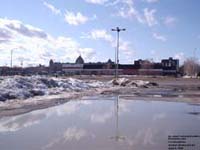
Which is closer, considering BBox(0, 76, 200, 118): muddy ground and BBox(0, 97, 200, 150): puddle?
BBox(0, 97, 200, 150): puddle

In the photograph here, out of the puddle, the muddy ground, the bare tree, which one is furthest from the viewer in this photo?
the bare tree

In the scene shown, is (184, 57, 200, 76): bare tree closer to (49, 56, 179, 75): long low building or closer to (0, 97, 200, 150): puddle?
(49, 56, 179, 75): long low building

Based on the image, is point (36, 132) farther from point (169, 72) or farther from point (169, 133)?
point (169, 72)

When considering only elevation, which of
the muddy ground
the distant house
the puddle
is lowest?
the muddy ground

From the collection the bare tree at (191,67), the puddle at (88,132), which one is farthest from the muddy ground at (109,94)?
the bare tree at (191,67)

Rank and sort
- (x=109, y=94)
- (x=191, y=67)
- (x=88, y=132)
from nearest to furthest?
1. (x=88, y=132)
2. (x=109, y=94)
3. (x=191, y=67)

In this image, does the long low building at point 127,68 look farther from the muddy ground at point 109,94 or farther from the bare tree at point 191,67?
the muddy ground at point 109,94

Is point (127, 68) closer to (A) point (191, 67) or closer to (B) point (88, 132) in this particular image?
(A) point (191, 67)

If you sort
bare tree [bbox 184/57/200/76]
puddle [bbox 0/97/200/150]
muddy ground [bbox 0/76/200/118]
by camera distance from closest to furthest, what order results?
puddle [bbox 0/97/200/150] → muddy ground [bbox 0/76/200/118] → bare tree [bbox 184/57/200/76]

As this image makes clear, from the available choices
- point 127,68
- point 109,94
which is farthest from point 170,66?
point 109,94

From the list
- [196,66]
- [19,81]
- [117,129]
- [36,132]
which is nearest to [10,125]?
[36,132]

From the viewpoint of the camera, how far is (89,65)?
195m

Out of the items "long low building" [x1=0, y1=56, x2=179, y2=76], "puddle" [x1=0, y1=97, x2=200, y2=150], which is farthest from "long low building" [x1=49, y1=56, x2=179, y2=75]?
"puddle" [x1=0, y1=97, x2=200, y2=150]

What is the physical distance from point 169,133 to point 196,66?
15937 centimetres
